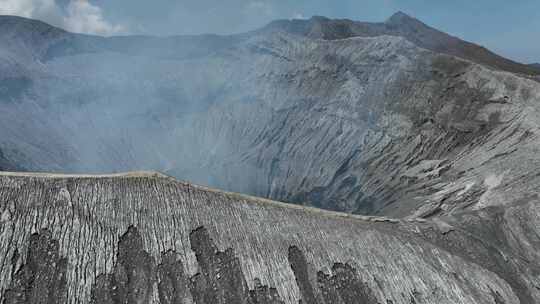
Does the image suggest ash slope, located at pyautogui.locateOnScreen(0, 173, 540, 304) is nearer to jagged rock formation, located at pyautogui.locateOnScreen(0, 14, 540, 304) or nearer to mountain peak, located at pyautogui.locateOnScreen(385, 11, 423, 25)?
jagged rock formation, located at pyautogui.locateOnScreen(0, 14, 540, 304)

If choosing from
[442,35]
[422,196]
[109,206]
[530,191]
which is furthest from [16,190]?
[442,35]

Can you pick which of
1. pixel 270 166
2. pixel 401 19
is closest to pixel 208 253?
pixel 270 166

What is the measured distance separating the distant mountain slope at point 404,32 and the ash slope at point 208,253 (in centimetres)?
8002

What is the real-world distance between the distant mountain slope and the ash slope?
80021 mm

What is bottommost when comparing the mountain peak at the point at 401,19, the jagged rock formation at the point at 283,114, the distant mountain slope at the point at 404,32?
the jagged rock formation at the point at 283,114

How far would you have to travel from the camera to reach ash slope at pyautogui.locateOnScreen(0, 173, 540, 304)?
20.2m

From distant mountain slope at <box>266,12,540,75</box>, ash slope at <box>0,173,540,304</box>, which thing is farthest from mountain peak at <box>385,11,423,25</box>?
ash slope at <box>0,173,540,304</box>

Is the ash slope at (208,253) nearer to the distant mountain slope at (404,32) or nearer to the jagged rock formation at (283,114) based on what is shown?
the jagged rock formation at (283,114)

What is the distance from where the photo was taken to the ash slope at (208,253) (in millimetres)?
20172

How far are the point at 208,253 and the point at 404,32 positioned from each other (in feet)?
365

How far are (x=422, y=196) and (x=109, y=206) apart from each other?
3416 cm

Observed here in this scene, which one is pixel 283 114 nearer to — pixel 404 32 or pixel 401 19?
pixel 404 32

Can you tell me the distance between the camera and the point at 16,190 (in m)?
21.5

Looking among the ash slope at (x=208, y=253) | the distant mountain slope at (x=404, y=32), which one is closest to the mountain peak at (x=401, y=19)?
the distant mountain slope at (x=404, y=32)
